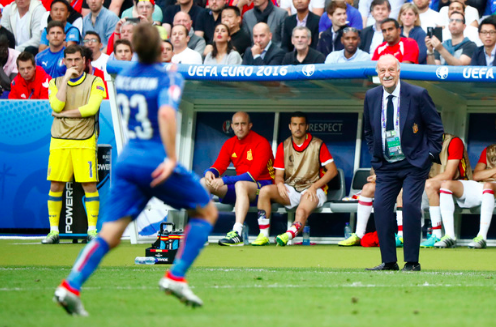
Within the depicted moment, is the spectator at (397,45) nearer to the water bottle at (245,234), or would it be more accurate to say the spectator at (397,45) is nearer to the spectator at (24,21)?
the water bottle at (245,234)

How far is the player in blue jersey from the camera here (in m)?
4.56

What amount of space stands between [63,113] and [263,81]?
2733 millimetres

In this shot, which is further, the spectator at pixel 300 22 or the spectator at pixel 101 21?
the spectator at pixel 101 21

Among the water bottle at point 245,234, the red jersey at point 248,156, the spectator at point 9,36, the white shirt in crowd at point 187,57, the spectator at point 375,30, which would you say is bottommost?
the water bottle at point 245,234

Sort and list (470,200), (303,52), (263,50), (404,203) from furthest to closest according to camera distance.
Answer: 1. (263,50)
2. (303,52)
3. (470,200)
4. (404,203)

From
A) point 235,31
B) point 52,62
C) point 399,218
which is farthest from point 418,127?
point 52,62

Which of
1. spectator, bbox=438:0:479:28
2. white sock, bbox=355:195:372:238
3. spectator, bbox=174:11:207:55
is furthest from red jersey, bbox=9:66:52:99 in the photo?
spectator, bbox=438:0:479:28

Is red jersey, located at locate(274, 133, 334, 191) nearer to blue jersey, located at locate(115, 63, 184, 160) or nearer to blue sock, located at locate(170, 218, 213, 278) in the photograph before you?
blue sock, located at locate(170, 218, 213, 278)

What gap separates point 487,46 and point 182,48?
484cm

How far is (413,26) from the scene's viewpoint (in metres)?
12.7

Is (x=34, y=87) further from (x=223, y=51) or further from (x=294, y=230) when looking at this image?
(x=294, y=230)

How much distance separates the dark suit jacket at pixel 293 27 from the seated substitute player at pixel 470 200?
161 inches

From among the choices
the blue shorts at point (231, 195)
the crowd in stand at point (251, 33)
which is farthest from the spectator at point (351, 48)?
the blue shorts at point (231, 195)

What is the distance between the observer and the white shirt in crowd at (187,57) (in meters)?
13.1
